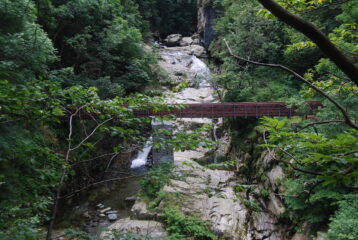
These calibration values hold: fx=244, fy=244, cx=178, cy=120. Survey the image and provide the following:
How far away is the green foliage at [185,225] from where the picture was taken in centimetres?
654

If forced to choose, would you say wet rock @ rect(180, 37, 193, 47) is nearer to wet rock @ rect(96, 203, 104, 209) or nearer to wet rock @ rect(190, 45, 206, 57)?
wet rock @ rect(190, 45, 206, 57)

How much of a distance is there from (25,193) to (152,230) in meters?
3.54

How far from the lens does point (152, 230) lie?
662 centimetres

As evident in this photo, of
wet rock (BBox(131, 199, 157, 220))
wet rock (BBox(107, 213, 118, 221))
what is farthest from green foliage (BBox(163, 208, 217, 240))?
wet rock (BBox(107, 213, 118, 221))

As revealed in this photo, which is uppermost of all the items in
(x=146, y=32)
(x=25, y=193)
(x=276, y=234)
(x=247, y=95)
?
(x=146, y=32)

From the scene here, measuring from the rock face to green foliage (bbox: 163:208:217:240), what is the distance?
70.8 ft

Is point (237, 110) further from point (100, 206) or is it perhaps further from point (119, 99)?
point (119, 99)

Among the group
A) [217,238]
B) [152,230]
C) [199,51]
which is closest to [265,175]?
[217,238]

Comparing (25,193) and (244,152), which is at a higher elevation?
(25,193)

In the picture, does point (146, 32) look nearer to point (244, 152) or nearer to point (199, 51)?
point (199, 51)

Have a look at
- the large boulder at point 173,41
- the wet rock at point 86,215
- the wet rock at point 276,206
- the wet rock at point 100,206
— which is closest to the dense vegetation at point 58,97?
the wet rock at point 100,206

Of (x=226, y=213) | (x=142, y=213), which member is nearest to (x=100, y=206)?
(x=142, y=213)

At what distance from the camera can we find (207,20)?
25.3 m

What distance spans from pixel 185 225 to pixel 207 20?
2297cm
